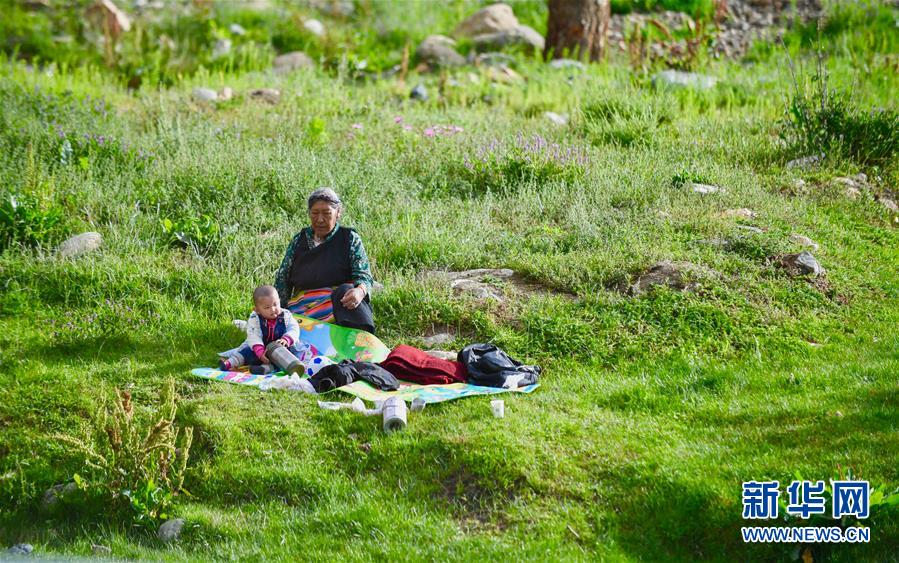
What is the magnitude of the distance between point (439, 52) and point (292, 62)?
7.16ft

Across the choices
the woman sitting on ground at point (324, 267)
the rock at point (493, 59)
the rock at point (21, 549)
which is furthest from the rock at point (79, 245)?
the rock at point (493, 59)

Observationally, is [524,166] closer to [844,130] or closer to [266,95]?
[844,130]

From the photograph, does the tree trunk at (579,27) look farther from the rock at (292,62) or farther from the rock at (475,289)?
the rock at (475,289)

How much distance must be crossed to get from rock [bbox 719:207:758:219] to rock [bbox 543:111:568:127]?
9.98 feet

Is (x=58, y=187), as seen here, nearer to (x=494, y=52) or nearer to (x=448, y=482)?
(x=448, y=482)

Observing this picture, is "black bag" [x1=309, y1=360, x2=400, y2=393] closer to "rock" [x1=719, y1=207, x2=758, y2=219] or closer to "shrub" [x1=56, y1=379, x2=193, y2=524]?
"shrub" [x1=56, y1=379, x2=193, y2=524]

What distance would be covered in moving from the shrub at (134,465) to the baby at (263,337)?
94 centimetres

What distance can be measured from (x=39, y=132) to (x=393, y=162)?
3558 mm

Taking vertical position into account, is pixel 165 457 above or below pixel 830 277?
below

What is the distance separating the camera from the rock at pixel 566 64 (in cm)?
1350

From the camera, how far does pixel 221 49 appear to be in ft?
47.1

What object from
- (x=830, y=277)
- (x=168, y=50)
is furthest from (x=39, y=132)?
(x=830, y=277)

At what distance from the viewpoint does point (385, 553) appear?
4551 mm

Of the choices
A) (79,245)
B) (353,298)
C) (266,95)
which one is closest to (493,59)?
(266,95)
